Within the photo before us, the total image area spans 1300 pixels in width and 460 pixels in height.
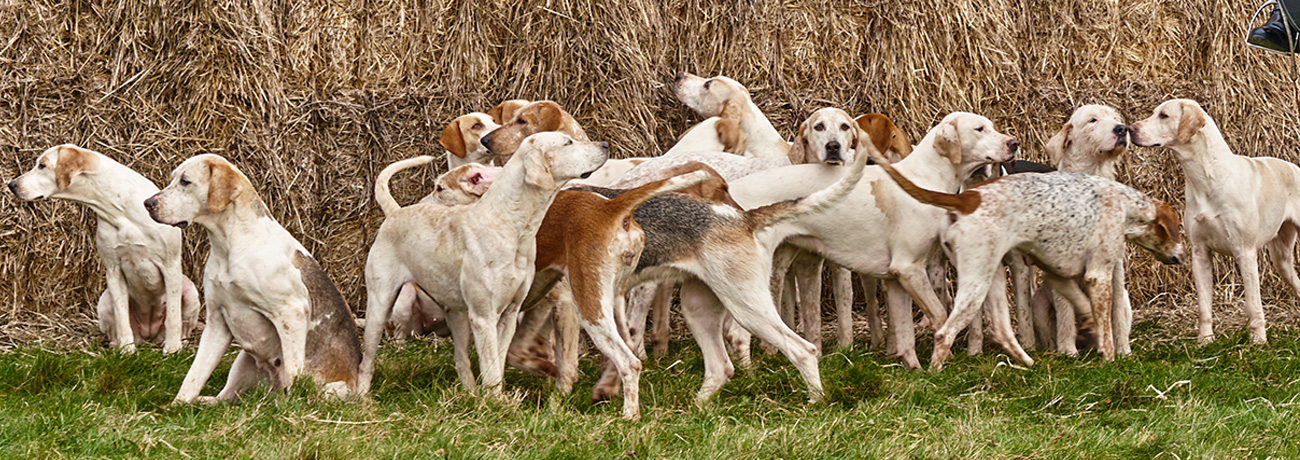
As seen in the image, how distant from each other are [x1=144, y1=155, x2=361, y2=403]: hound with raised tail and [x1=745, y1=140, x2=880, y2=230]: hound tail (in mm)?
1708

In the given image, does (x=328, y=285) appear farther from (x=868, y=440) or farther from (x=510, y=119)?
(x=868, y=440)

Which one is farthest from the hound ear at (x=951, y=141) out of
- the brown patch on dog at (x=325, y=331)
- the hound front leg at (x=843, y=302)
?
the brown patch on dog at (x=325, y=331)

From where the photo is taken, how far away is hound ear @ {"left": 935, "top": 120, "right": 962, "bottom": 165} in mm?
6609

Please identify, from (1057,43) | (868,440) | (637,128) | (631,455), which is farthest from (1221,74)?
(631,455)

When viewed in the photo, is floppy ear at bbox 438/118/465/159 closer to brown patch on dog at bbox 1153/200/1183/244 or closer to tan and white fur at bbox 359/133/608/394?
tan and white fur at bbox 359/133/608/394

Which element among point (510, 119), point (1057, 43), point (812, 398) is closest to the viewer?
point (812, 398)

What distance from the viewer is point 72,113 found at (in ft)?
22.3

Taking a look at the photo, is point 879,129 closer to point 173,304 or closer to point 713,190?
point 713,190

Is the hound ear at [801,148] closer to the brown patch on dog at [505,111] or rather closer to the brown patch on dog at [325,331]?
the brown patch on dog at [505,111]

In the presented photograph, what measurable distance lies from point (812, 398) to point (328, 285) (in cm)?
193

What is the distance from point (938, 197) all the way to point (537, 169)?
1880 millimetres

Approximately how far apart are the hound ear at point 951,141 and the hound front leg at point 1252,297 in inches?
62.0

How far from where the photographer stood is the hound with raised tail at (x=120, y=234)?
6.24m

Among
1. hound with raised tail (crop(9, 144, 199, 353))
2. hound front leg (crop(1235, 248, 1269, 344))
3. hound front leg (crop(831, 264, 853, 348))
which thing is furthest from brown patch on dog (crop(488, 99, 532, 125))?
hound front leg (crop(1235, 248, 1269, 344))
